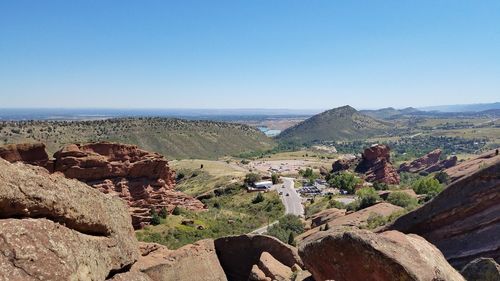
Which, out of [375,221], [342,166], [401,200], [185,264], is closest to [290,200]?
[401,200]

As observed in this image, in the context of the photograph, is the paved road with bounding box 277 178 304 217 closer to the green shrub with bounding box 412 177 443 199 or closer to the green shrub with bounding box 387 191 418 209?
the green shrub with bounding box 412 177 443 199

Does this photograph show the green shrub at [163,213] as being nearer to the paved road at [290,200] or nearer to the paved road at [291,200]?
the paved road at [290,200]

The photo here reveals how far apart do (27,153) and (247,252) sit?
56877 millimetres

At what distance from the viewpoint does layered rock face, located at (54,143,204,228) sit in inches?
3031

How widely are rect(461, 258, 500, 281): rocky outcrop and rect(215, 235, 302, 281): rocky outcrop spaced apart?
11.2m

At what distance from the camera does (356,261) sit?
20188 millimetres

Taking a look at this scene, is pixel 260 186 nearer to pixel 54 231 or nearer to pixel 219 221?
pixel 219 221

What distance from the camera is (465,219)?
1067 inches

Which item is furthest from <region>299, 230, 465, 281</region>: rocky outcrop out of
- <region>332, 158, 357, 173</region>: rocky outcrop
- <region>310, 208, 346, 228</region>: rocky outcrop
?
<region>332, 158, 357, 173</region>: rocky outcrop

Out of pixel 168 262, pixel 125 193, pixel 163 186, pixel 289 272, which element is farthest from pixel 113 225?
pixel 163 186

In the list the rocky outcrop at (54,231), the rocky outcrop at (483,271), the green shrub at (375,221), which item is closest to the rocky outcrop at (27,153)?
the green shrub at (375,221)

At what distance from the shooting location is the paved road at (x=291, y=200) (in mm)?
109637

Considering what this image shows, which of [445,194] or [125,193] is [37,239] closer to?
[445,194]

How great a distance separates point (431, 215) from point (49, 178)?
22.8m
